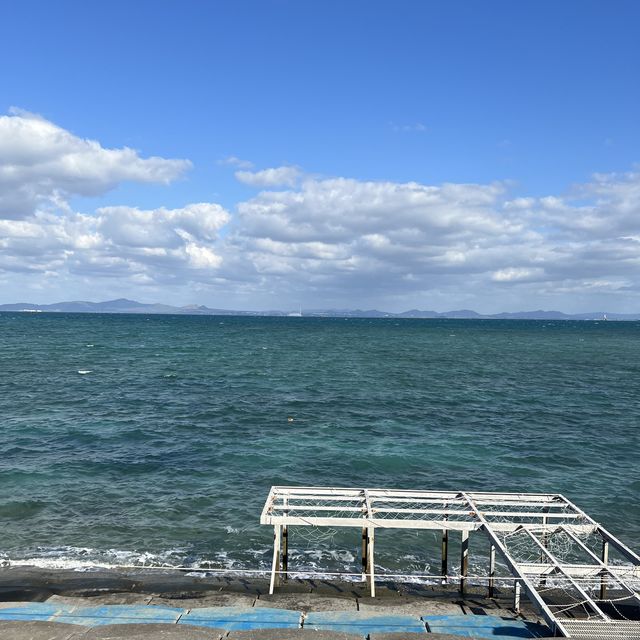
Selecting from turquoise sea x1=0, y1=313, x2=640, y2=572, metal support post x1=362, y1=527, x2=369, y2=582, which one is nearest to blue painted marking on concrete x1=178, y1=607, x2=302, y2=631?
metal support post x1=362, y1=527, x2=369, y2=582

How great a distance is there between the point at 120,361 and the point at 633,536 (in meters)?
71.7

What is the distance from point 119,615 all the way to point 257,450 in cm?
2034

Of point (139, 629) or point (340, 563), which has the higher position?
point (139, 629)

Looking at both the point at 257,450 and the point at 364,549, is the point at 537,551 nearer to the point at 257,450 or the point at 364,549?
the point at 364,549

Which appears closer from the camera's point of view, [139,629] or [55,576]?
[139,629]

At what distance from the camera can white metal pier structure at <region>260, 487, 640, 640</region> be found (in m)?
13.0

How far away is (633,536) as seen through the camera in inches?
874

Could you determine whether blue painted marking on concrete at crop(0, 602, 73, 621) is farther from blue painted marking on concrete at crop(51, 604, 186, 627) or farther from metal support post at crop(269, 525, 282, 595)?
metal support post at crop(269, 525, 282, 595)

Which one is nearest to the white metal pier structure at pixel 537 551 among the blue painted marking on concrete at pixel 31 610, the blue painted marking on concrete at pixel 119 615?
the blue painted marking on concrete at pixel 119 615

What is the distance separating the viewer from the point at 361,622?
12.9m

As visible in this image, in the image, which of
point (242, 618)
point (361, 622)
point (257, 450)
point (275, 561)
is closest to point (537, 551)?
point (275, 561)

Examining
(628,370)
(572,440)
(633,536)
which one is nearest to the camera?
(633,536)

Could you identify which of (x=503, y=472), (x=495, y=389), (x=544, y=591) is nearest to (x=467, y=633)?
(x=544, y=591)

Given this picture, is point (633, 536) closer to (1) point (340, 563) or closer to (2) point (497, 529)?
(2) point (497, 529)
